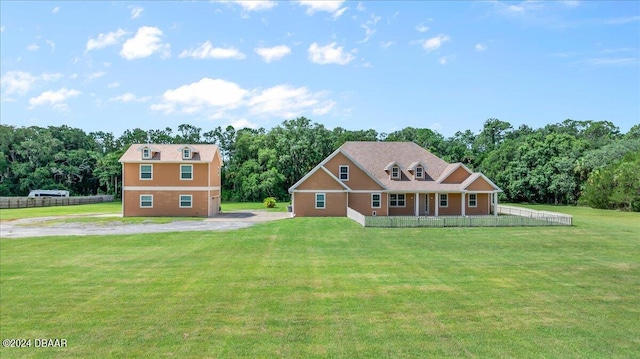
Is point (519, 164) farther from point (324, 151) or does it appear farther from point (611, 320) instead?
point (611, 320)

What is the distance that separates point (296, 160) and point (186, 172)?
1307 inches

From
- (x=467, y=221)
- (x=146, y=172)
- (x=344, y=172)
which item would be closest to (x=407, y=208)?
(x=344, y=172)

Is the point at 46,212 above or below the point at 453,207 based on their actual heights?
below

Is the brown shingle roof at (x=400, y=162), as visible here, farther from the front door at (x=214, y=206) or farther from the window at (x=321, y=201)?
the front door at (x=214, y=206)

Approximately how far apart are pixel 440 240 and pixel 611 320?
13.8 m

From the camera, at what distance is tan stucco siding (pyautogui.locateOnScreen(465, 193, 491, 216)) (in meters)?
42.9

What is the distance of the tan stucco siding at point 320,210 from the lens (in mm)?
40062

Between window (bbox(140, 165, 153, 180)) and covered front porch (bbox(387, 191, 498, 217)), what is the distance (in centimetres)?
2248

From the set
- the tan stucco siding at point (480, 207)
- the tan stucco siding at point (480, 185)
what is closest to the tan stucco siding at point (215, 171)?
the tan stucco siding at point (480, 185)

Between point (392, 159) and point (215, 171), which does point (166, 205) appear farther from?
point (392, 159)

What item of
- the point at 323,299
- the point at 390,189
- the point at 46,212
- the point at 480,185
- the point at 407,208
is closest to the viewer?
the point at 323,299

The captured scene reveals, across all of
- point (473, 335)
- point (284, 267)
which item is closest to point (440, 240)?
point (284, 267)

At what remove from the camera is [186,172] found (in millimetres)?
42938

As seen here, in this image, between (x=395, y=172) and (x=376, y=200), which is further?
(x=395, y=172)
